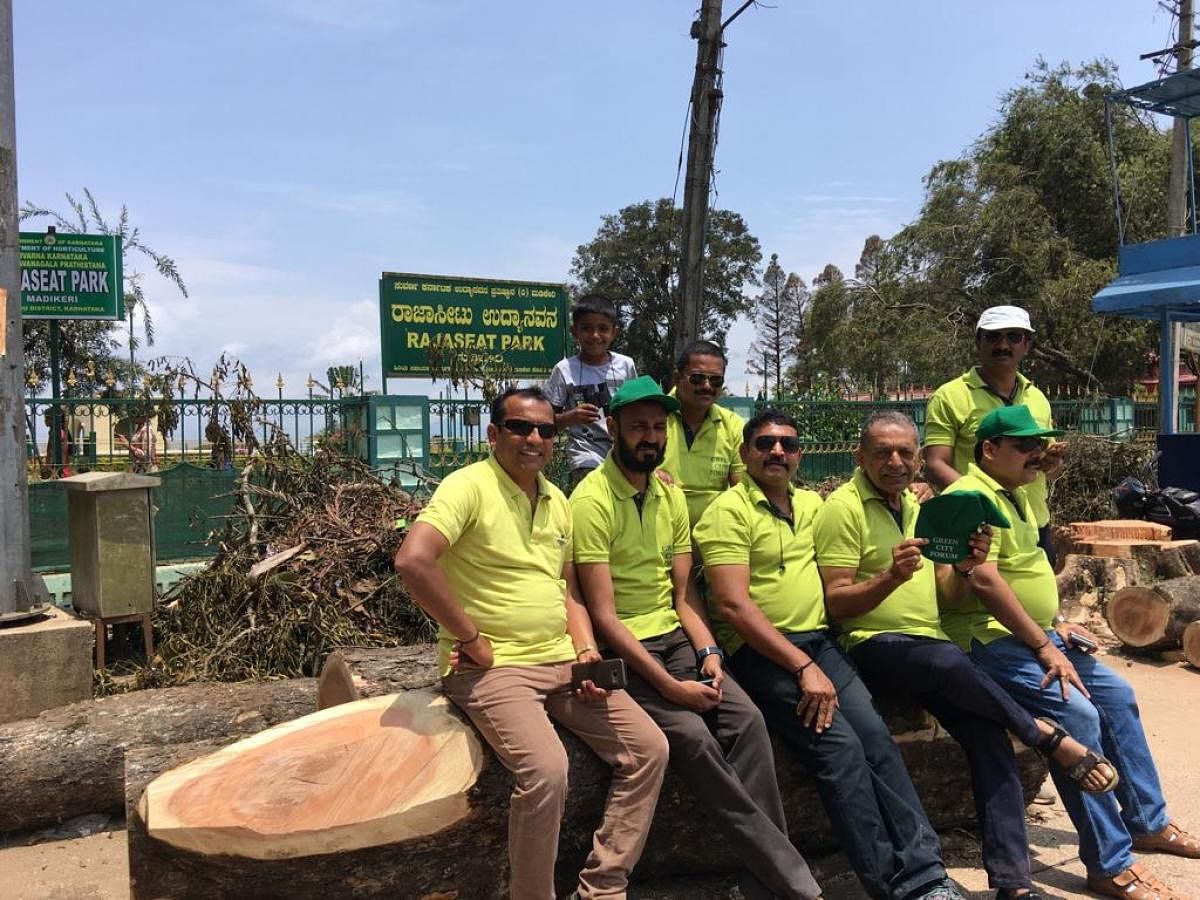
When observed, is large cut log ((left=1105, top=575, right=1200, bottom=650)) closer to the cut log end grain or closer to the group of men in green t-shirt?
the group of men in green t-shirt

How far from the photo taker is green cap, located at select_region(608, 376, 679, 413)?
325cm

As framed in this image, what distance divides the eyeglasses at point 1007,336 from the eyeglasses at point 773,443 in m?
1.21

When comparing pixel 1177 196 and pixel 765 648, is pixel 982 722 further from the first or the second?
pixel 1177 196

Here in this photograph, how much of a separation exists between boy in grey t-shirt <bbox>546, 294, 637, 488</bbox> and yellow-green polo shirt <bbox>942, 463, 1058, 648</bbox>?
1.59 metres

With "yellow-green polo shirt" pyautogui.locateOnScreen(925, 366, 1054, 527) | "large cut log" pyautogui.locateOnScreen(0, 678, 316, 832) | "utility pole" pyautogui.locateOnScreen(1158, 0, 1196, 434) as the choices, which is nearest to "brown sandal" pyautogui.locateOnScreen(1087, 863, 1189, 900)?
"yellow-green polo shirt" pyautogui.locateOnScreen(925, 366, 1054, 527)

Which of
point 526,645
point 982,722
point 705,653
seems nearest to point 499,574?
point 526,645

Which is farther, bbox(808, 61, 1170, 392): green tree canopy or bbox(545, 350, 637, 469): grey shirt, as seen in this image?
bbox(808, 61, 1170, 392): green tree canopy

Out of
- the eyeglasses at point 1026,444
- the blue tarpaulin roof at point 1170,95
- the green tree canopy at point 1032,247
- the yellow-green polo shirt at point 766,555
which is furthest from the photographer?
the green tree canopy at point 1032,247

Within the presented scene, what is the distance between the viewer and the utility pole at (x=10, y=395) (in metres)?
4.41

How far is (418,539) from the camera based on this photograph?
272 centimetres

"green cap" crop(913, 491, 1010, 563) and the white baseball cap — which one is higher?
the white baseball cap

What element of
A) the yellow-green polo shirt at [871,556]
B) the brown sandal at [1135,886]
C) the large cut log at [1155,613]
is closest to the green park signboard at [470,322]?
the large cut log at [1155,613]

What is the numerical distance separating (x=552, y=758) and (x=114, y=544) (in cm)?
331

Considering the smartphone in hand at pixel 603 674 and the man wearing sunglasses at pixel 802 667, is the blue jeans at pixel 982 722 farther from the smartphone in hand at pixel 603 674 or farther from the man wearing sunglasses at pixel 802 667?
the smartphone in hand at pixel 603 674
